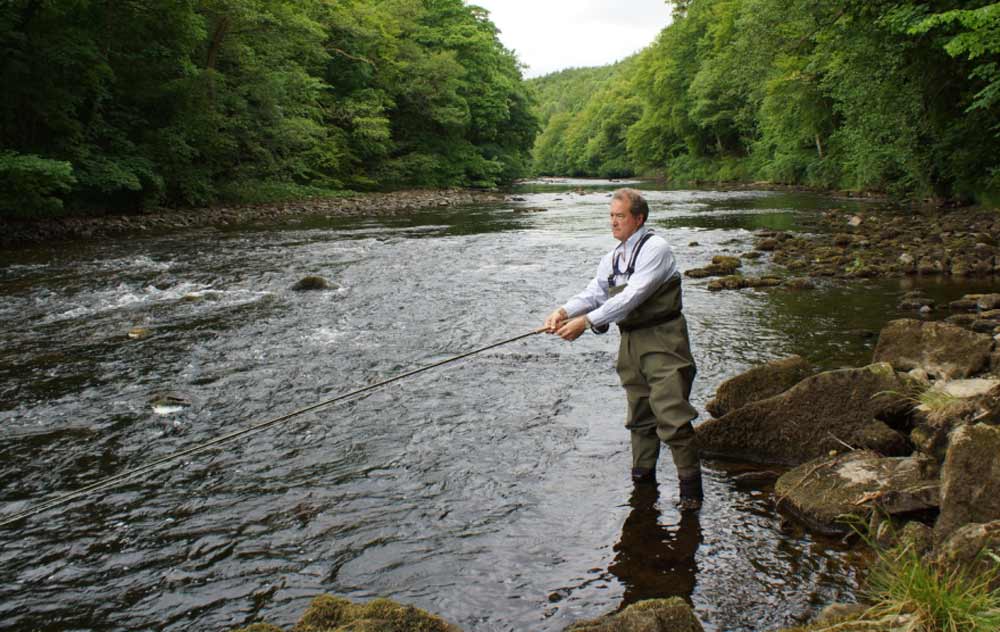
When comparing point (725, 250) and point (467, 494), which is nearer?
point (467, 494)

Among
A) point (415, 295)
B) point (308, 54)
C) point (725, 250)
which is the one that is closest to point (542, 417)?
point (415, 295)

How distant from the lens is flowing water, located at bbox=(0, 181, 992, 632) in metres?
3.98

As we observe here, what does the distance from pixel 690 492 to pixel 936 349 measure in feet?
10.9

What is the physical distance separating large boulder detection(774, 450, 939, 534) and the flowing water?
178 millimetres

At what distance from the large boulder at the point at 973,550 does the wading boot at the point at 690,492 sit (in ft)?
5.53

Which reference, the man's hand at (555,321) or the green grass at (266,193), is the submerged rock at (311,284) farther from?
the green grass at (266,193)

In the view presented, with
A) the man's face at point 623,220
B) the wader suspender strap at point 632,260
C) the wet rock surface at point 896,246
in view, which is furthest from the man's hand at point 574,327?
the wet rock surface at point 896,246

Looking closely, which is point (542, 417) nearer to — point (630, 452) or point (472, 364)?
point (630, 452)

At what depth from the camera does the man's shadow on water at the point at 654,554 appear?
13.0 feet

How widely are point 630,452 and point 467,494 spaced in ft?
4.65

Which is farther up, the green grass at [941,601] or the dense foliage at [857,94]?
the dense foliage at [857,94]

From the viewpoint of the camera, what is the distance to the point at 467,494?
5.19 metres

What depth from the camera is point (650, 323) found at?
15.7ft

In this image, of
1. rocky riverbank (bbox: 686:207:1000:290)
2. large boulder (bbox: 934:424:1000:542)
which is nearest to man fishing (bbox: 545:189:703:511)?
large boulder (bbox: 934:424:1000:542)
